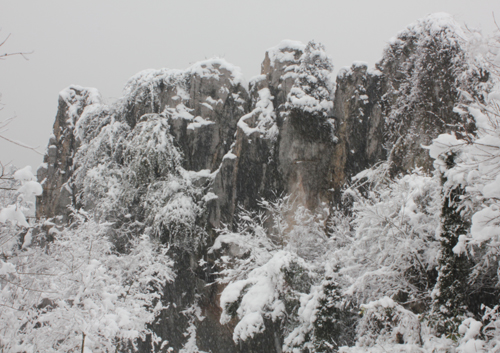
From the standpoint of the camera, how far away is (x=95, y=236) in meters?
10.6

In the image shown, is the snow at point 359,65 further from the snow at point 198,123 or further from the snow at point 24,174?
the snow at point 24,174

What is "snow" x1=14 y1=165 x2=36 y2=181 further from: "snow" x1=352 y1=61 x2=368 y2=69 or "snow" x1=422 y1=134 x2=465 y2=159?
"snow" x1=352 y1=61 x2=368 y2=69

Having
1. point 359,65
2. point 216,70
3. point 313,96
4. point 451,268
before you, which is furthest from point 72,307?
point 359,65

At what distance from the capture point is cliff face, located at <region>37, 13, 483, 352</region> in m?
11.8

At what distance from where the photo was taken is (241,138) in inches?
556

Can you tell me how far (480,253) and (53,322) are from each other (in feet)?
29.4

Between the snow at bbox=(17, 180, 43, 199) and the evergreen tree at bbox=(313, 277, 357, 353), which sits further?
the evergreen tree at bbox=(313, 277, 357, 353)

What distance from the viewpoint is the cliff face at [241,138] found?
1184 centimetres

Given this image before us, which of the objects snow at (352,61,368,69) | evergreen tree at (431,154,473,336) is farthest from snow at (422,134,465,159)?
snow at (352,61,368,69)

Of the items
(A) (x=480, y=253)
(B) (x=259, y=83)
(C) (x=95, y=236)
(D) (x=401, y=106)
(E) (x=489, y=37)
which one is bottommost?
(A) (x=480, y=253)

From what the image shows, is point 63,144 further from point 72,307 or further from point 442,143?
point 442,143

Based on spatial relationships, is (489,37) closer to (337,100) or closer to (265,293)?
(265,293)

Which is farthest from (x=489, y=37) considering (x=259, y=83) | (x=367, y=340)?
(x=259, y=83)

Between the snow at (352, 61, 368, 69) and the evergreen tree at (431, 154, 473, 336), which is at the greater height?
the snow at (352, 61, 368, 69)
